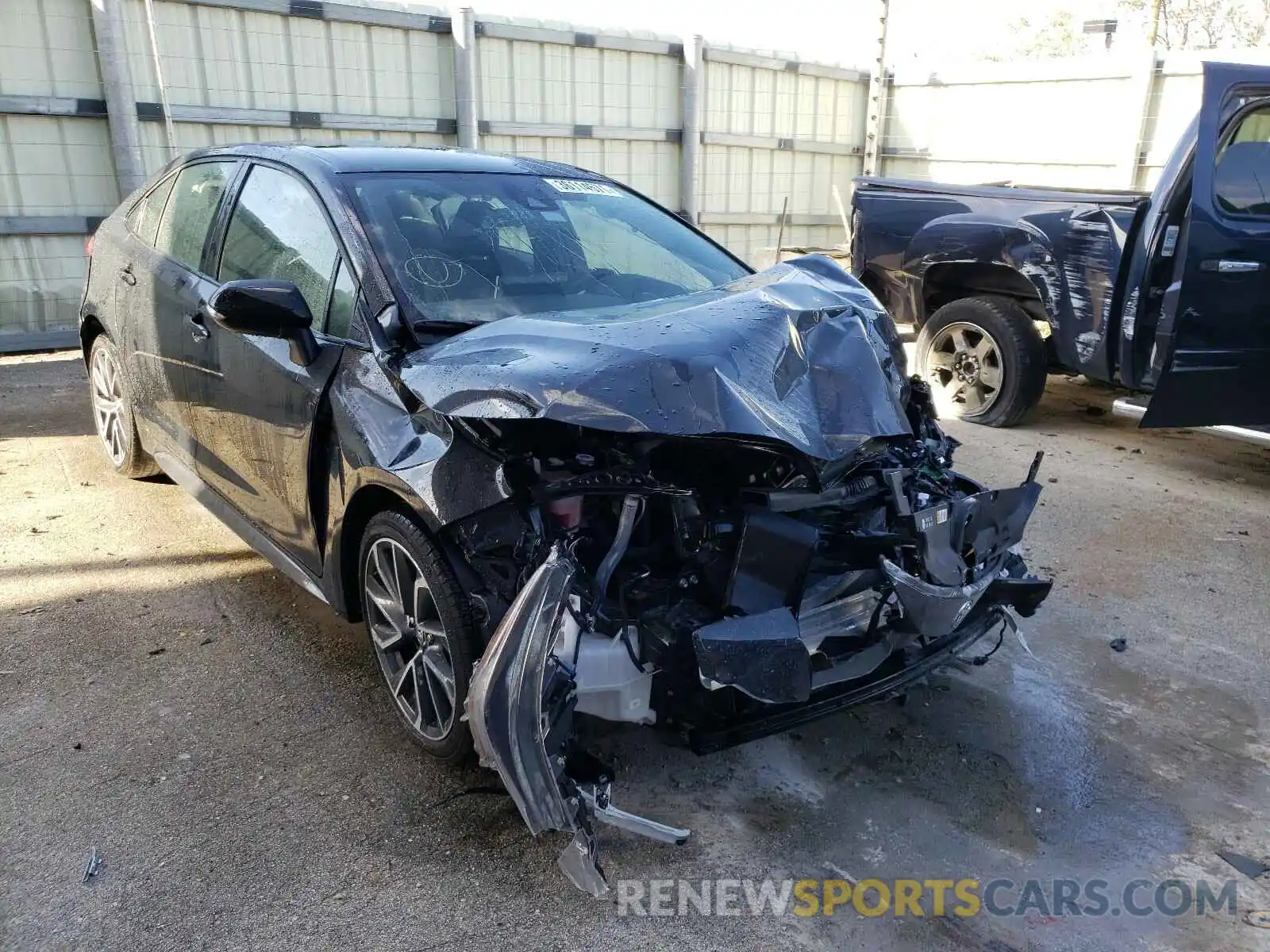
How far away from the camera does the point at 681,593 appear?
2590 millimetres

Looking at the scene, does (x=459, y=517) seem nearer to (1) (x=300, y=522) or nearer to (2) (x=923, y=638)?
(1) (x=300, y=522)

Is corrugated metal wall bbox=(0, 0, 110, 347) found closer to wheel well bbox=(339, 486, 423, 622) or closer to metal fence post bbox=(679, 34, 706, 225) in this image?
metal fence post bbox=(679, 34, 706, 225)

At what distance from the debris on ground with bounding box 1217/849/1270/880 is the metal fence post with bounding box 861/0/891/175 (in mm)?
13183

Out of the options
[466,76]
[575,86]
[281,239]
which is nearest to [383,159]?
[281,239]

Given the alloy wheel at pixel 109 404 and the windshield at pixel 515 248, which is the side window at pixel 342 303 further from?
the alloy wheel at pixel 109 404

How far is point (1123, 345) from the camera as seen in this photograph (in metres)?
5.65

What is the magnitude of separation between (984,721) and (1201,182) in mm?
3478

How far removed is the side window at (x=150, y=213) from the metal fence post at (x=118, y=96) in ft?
14.7

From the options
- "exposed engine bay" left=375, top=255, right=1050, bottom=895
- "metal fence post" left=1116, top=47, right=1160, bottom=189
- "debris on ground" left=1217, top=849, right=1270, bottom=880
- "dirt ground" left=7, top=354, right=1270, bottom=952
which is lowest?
"debris on ground" left=1217, top=849, right=1270, bottom=880

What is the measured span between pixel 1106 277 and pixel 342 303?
4547mm

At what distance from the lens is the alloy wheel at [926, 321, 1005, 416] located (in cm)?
661

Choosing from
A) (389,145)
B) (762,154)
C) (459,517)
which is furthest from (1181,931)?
(762,154)

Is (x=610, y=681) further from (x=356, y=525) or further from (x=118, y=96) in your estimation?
(x=118, y=96)

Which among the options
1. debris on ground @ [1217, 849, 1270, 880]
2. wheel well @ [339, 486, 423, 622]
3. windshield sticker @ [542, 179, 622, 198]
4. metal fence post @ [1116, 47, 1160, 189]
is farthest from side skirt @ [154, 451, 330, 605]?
metal fence post @ [1116, 47, 1160, 189]
